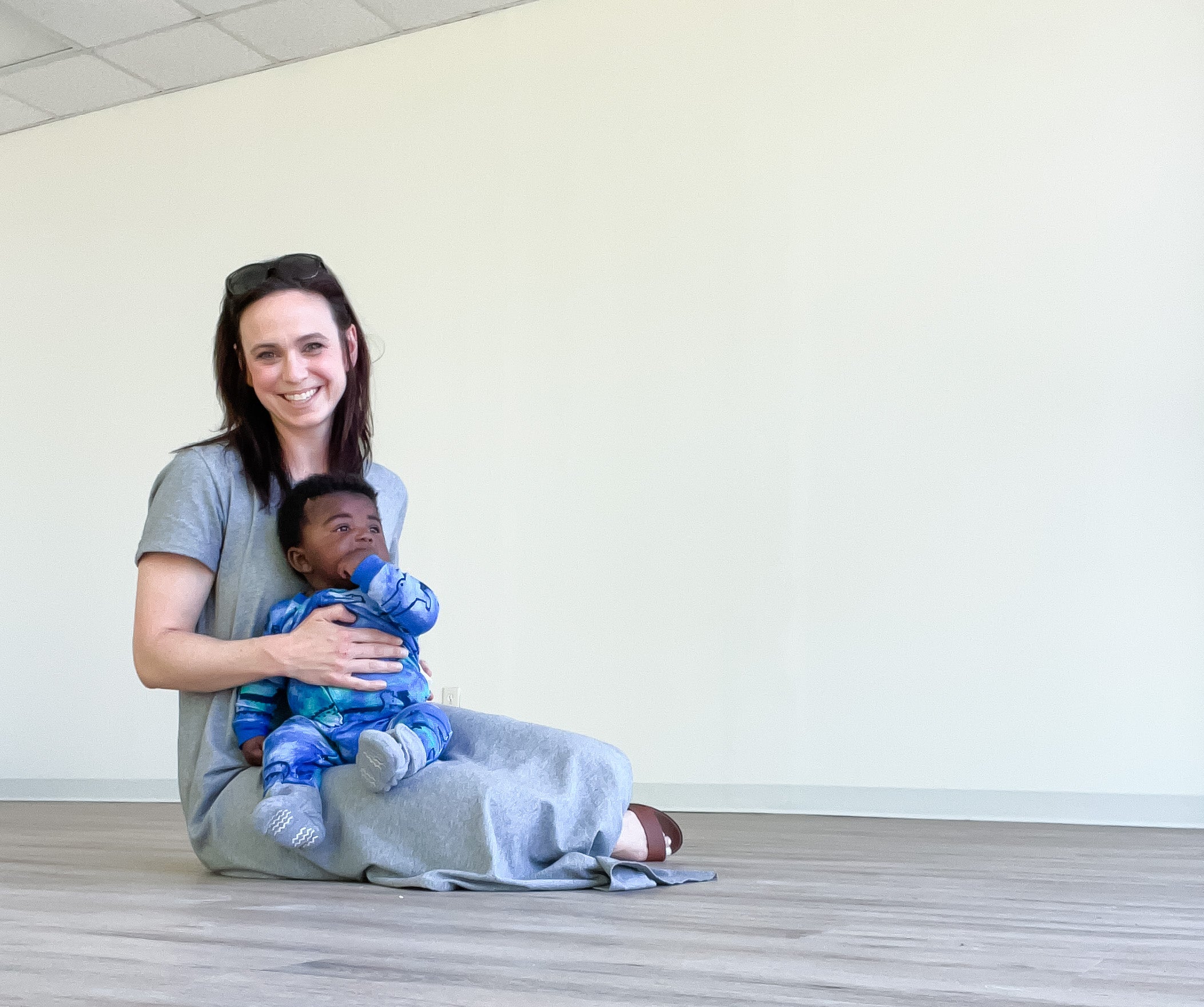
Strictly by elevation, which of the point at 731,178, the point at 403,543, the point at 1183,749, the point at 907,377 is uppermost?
the point at 731,178

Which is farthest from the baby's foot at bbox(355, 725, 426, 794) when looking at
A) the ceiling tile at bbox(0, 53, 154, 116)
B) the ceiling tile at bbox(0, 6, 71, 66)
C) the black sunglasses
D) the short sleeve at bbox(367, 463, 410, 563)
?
the ceiling tile at bbox(0, 53, 154, 116)

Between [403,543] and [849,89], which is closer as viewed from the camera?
[849,89]

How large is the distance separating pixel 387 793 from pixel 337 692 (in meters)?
0.18

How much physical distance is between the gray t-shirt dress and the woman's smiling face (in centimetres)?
13

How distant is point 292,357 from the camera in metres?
2.16

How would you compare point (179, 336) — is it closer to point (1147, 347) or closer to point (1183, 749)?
point (1147, 347)

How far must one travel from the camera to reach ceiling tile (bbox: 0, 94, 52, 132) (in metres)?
5.59

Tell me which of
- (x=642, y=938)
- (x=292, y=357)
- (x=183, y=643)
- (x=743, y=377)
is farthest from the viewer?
(x=743, y=377)

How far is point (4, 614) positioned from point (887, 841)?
4213mm

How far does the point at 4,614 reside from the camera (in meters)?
5.52

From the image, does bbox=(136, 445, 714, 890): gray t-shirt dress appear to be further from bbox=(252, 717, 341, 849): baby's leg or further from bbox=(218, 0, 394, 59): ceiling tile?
bbox=(218, 0, 394, 59): ceiling tile

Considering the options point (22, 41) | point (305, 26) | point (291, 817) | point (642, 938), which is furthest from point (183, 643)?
point (22, 41)

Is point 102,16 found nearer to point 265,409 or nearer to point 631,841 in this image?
point 265,409

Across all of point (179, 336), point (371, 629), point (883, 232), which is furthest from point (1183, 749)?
point (179, 336)
